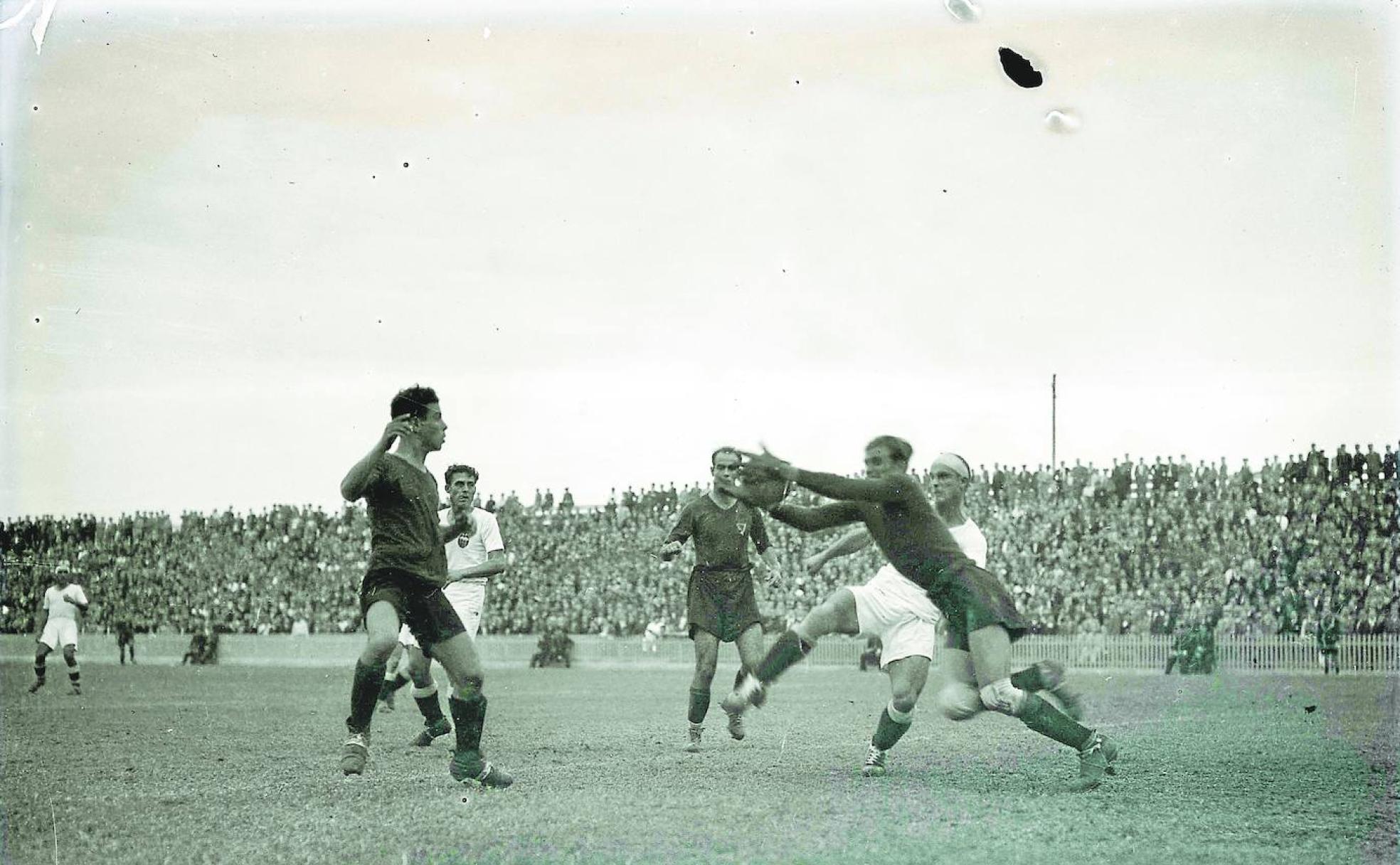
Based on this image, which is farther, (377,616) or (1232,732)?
(1232,732)

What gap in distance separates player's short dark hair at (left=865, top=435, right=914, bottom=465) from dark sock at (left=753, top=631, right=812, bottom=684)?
1.48m

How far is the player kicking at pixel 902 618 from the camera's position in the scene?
9320mm

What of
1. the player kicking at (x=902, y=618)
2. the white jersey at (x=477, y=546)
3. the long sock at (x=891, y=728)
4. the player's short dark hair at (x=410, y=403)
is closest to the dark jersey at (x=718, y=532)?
the white jersey at (x=477, y=546)

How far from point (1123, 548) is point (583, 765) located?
21.7 meters

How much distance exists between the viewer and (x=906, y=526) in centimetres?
852

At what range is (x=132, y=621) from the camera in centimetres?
3928

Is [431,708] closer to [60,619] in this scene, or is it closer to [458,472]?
[458,472]

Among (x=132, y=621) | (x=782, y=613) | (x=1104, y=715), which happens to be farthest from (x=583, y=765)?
(x=132, y=621)

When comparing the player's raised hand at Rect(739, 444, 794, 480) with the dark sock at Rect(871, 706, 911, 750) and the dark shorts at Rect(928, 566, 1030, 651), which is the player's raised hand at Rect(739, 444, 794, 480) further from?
the dark sock at Rect(871, 706, 911, 750)

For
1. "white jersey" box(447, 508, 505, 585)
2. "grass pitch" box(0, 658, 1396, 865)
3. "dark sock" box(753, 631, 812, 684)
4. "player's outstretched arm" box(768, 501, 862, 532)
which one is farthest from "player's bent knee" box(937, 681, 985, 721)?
"white jersey" box(447, 508, 505, 585)

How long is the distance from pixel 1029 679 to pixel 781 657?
153 centimetres

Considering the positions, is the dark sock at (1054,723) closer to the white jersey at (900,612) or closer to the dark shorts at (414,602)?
the white jersey at (900,612)

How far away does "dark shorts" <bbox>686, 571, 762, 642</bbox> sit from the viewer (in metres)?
11.5

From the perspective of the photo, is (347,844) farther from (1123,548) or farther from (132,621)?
(132,621)
